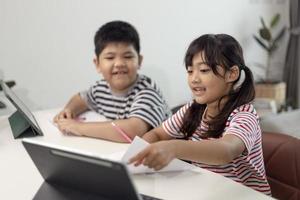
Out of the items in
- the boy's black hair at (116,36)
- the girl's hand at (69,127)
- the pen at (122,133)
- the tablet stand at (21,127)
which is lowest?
the pen at (122,133)

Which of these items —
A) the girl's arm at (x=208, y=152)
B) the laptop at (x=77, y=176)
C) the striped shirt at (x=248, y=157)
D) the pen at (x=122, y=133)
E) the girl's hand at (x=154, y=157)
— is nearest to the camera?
the laptop at (x=77, y=176)

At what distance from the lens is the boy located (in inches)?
52.9

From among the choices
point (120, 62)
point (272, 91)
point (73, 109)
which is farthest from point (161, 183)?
point (272, 91)

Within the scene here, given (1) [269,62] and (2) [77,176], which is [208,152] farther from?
(1) [269,62]

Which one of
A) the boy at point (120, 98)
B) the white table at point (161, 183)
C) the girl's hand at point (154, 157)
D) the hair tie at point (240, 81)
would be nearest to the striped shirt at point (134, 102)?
the boy at point (120, 98)

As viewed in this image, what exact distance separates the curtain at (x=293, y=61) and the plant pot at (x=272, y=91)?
0.87 ft

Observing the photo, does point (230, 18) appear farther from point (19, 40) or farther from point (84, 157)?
point (84, 157)

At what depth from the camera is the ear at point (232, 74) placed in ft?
3.64

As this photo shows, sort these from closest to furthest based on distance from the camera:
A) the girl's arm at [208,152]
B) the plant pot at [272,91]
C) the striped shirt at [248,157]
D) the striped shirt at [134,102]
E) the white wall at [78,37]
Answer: the girl's arm at [208,152] < the striped shirt at [248,157] < the striped shirt at [134,102] < the white wall at [78,37] < the plant pot at [272,91]

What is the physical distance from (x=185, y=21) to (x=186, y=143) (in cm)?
207

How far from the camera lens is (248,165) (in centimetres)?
112

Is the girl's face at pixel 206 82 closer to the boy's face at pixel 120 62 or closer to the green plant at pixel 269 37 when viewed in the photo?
the boy's face at pixel 120 62

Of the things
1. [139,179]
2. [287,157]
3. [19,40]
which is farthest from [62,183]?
[19,40]

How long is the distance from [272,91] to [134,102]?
2074 mm
